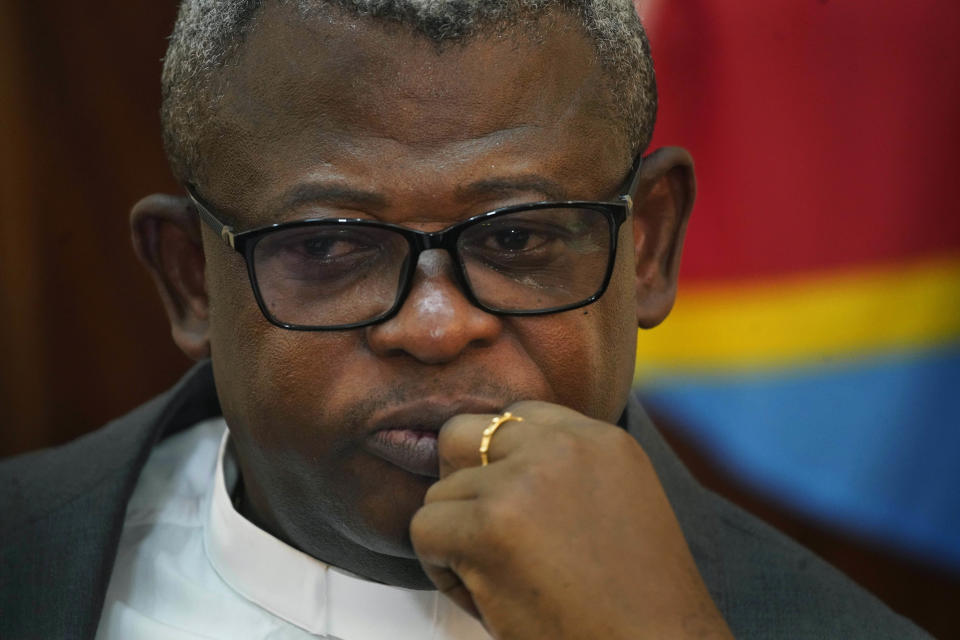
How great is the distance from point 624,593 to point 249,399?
71 cm

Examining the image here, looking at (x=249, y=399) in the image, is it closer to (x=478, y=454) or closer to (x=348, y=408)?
(x=348, y=408)

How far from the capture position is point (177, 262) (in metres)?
2.07

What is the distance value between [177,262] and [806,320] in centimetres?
150

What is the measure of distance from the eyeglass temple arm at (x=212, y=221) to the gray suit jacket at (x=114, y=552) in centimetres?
68

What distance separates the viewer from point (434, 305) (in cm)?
163

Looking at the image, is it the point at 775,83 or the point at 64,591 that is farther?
the point at 775,83

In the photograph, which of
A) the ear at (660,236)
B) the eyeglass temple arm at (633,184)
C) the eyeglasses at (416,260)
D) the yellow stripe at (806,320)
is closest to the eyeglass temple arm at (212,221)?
the eyeglasses at (416,260)

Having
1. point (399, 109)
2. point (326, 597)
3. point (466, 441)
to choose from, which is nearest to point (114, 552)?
point (326, 597)

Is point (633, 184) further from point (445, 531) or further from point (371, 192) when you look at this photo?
point (445, 531)

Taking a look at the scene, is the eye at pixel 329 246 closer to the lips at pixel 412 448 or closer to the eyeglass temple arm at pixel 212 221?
the eyeglass temple arm at pixel 212 221

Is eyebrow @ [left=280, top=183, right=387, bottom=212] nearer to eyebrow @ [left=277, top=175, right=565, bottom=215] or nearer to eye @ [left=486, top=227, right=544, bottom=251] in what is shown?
eyebrow @ [left=277, top=175, right=565, bottom=215]

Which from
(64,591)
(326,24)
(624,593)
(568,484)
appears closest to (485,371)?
(568,484)

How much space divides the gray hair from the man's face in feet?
0.10

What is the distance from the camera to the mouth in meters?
1.65
